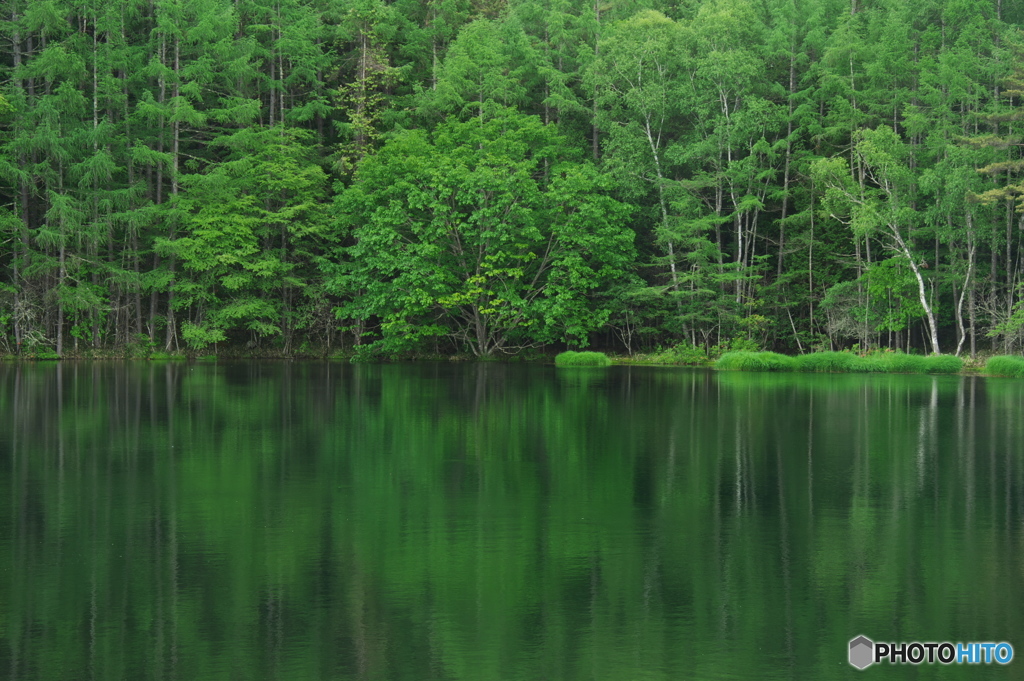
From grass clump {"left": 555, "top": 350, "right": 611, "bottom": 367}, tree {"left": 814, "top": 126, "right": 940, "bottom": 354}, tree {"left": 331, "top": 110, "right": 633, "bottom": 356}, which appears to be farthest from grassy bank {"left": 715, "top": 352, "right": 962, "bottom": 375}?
tree {"left": 331, "top": 110, "right": 633, "bottom": 356}

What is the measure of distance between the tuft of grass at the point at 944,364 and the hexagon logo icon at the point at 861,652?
103 feet

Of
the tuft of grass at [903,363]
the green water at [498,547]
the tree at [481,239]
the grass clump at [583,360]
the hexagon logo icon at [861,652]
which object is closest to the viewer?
the hexagon logo icon at [861,652]

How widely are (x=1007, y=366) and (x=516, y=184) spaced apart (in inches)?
756

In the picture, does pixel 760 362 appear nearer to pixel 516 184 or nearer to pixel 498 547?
pixel 516 184

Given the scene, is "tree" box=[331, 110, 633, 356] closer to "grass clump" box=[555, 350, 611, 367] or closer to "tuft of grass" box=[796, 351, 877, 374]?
"grass clump" box=[555, 350, 611, 367]

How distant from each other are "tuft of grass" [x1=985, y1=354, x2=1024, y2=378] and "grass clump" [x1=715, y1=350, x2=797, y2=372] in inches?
248

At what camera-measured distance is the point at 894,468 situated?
1222 cm

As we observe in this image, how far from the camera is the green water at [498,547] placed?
19.0 ft

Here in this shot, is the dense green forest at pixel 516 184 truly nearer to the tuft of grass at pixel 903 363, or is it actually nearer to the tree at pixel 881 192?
the tree at pixel 881 192

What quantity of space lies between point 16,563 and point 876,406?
686 inches

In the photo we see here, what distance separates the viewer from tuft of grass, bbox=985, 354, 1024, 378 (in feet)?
107

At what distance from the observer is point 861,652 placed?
19.0ft

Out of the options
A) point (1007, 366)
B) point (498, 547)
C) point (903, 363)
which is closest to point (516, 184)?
point (903, 363)

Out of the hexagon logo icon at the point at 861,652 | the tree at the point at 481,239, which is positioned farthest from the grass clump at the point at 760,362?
the hexagon logo icon at the point at 861,652
